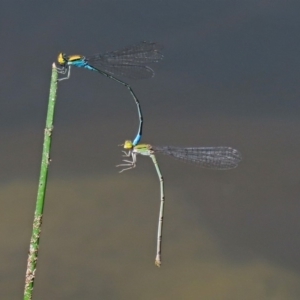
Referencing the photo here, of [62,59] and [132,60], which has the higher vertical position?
[132,60]

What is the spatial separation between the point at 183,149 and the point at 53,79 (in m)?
2.74

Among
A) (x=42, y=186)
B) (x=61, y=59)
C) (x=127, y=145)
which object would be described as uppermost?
(x=61, y=59)

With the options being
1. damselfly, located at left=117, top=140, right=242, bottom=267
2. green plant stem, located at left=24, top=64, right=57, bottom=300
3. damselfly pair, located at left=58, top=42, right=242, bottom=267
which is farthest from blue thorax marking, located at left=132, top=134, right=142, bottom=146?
green plant stem, located at left=24, top=64, right=57, bottom=300

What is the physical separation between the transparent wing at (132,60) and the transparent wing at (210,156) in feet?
2.41

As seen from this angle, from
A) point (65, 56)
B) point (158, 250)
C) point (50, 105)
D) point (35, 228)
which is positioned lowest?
point (158, 250)

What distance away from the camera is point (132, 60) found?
5.52 m

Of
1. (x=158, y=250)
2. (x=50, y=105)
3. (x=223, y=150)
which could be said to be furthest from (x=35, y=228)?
(x=223, y=150)

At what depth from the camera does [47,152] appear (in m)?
3.09

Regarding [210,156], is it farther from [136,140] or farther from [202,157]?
[136,140]

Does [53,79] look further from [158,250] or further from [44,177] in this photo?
[158,250]

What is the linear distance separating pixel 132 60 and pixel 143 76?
0.69 ft

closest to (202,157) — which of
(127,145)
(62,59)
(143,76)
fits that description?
(143,76)

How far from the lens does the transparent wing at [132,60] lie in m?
5.26

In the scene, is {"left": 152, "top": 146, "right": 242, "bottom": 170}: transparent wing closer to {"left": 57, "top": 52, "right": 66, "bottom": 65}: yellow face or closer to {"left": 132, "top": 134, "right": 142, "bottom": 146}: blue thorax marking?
{"left": 132, "top": 134, "right": 142, "bottom": 146}: blue thorax marking
